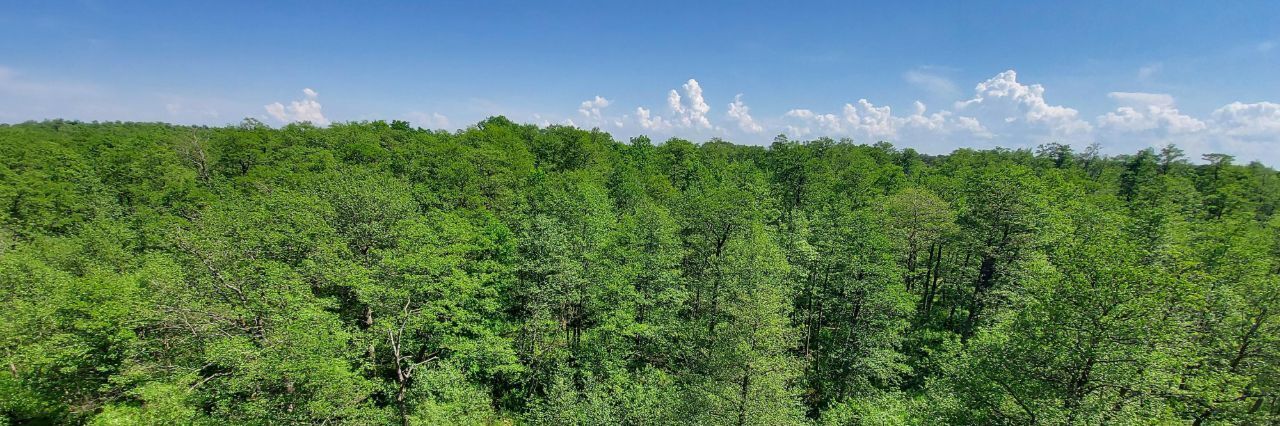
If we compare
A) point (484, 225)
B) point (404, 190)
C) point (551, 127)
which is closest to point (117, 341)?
point (404, 190)

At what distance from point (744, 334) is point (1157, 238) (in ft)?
94.4

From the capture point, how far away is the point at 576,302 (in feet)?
108

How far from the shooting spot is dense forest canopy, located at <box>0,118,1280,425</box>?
1898cm

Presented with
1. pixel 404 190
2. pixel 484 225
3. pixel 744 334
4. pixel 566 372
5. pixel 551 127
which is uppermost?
pixel 551 127

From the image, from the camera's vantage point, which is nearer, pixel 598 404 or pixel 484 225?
pixel 598 404

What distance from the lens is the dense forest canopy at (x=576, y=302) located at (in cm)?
1898

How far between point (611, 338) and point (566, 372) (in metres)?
4.58

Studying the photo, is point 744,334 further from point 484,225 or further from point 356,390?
point 484,225

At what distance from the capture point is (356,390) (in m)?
21.4

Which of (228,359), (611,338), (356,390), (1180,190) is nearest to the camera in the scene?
(228,359)

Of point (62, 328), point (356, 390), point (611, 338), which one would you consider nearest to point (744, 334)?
point (611, 338)

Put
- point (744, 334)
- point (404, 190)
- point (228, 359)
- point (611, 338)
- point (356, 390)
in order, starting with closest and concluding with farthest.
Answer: point (228, 359) < point (356, 390) < point (744, 334) < point (611, 338) < point (404, 190)

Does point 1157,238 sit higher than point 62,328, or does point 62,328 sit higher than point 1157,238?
point 1157,238

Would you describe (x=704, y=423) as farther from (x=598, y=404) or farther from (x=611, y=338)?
(x=611, y=338)
